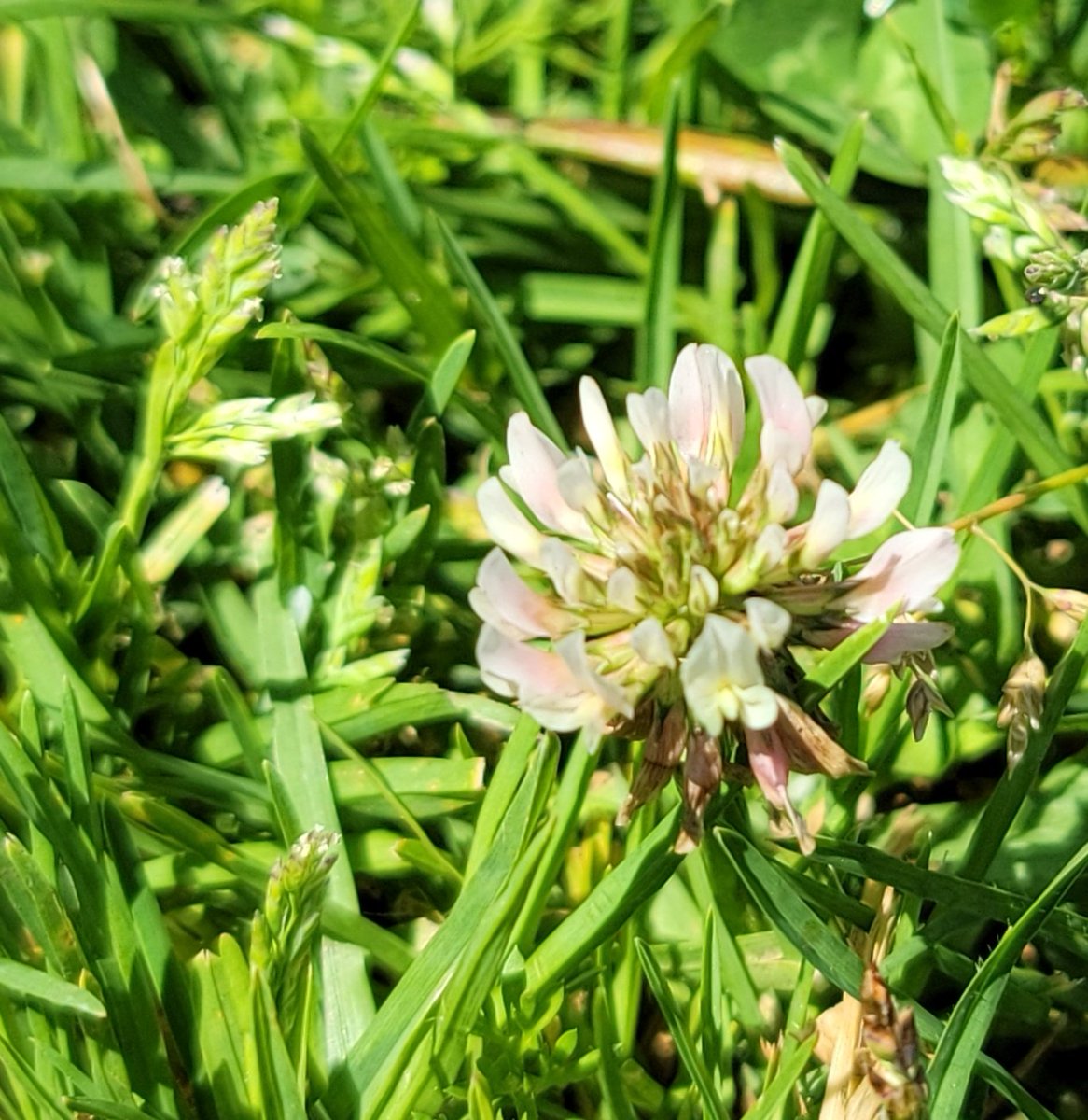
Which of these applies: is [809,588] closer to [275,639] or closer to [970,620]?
[970,620]

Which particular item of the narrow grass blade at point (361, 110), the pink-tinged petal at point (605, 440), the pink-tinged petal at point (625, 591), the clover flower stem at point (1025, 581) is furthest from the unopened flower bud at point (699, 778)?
the narrow grass blade at point (361, 110)

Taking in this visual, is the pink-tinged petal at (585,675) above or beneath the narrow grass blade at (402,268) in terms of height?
beneath

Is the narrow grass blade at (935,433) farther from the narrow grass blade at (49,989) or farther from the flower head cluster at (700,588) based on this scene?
Result: the narrow grass blade at (49,989)

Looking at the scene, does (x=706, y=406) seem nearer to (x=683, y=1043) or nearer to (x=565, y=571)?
(x=565, y=571)

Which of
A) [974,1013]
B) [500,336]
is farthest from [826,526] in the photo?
[500,336]

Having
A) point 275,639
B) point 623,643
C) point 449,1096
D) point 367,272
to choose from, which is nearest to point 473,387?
point 367,272

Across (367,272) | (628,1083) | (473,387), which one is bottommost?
(628,1083)
